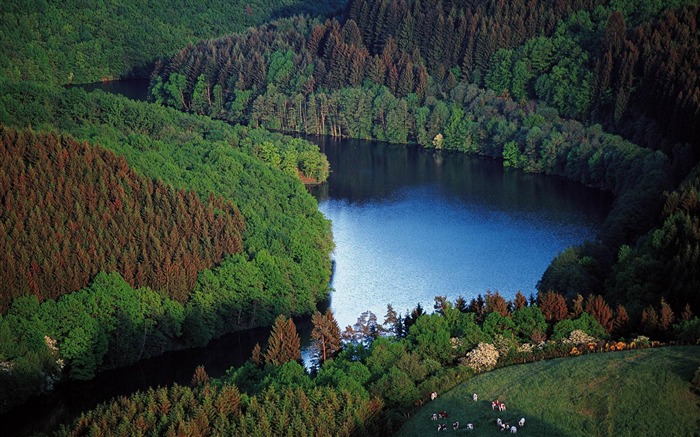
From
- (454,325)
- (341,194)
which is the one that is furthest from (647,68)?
(454,325)

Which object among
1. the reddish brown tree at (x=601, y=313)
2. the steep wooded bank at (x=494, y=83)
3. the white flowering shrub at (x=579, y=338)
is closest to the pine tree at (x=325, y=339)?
the white flowering shrub at (x=579, y=338)

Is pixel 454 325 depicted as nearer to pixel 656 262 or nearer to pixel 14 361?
pixel 656 262

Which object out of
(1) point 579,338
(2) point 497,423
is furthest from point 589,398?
(1) point 579,338

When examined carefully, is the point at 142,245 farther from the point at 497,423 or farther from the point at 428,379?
the point at 497,423

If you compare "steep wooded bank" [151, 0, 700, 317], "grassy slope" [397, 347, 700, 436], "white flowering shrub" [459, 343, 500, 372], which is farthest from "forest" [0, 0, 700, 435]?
"grassy slope" [397, 347, 700, 436]

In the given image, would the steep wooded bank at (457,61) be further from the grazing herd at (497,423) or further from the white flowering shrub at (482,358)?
the grazing herd at (497,423)

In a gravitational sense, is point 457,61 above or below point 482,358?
above
